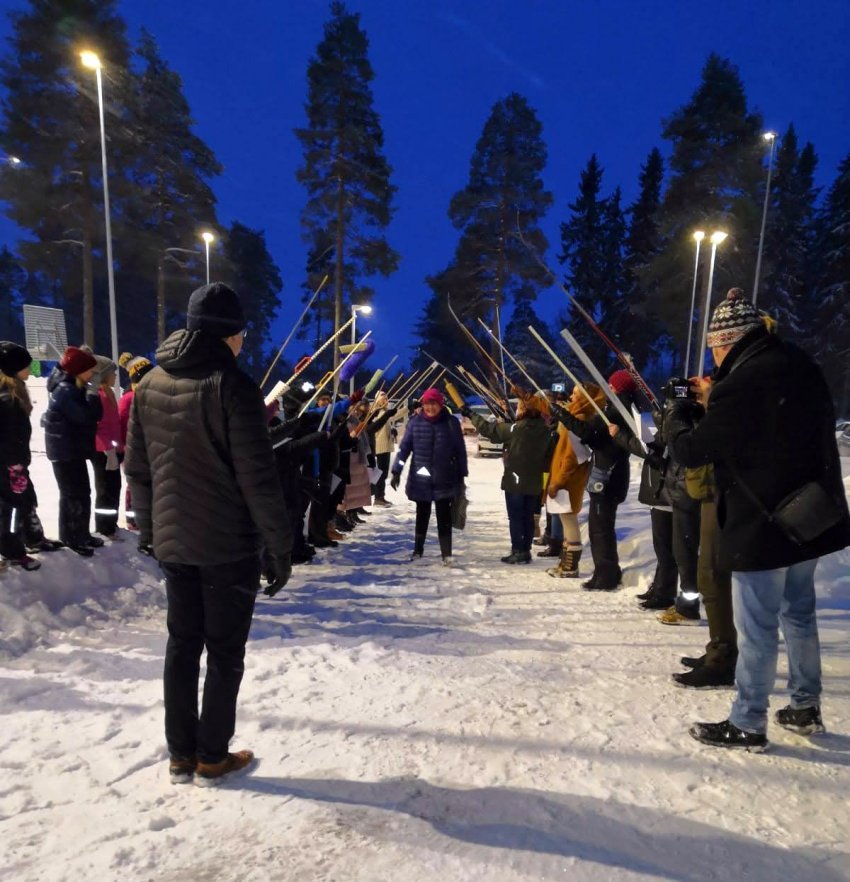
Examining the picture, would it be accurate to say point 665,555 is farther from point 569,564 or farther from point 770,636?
point 770,636

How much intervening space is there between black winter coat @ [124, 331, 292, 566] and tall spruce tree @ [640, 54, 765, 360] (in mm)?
25584

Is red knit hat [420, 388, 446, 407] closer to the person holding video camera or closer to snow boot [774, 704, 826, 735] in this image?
the person holding video camera

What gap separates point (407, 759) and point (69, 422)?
4133 mm

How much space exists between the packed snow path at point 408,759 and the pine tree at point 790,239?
29400 millimetres

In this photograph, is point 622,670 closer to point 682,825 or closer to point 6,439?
point 682,825

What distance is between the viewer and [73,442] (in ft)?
16.5

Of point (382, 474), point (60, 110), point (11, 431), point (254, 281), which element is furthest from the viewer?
point (254, 281)

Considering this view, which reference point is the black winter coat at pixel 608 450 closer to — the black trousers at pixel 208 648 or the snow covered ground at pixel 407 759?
the snow covered ground at pixel 407 759

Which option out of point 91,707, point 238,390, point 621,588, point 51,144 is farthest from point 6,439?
point 51,144

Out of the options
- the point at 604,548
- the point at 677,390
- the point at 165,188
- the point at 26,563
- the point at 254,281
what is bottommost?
the point at 604,548

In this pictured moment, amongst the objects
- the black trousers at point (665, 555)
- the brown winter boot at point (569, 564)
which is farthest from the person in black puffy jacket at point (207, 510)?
the brown winter boot at point (569, 564)

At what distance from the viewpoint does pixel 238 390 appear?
233cm

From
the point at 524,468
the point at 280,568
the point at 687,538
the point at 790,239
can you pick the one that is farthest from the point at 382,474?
the point at 790,239

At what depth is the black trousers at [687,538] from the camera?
4114 millimetres
